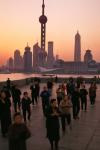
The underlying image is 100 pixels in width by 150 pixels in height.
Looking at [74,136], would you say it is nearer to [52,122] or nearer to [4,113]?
[4,113]

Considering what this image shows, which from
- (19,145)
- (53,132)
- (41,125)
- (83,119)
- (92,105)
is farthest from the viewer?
(92,105)

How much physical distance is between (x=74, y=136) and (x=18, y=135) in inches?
203

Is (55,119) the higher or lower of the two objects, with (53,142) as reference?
higher

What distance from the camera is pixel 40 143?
425 inches

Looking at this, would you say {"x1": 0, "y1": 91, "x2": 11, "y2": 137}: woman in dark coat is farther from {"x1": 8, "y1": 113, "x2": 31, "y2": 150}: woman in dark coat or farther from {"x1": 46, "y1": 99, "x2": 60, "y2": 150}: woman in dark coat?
{"x1": 8, "y1": 113, "x2": 31, "y2": 150}: woman in dark coat

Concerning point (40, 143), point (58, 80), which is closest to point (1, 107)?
point (40, 143)

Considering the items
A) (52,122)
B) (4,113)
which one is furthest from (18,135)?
(4,113)

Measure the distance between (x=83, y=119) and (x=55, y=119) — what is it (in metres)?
6.27

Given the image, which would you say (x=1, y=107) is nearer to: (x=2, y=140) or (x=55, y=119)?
(x=2, y=140)

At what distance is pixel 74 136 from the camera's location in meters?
11.9

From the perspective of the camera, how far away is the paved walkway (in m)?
10.4

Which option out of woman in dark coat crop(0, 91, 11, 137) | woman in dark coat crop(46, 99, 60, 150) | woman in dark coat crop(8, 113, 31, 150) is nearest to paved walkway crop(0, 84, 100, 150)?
woman in dark coat crop(0, 91, 11, 137)

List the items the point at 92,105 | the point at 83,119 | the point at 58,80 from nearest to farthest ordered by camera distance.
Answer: the point at 83,119 < the point at 92,105 < the point at 58,80

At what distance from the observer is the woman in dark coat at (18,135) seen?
695 centimetres
